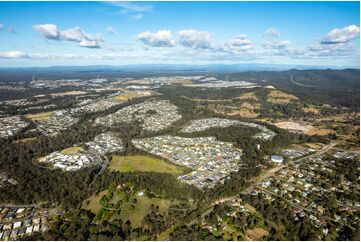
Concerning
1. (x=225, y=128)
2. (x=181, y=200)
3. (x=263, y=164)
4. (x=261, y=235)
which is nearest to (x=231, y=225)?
(x=261, y=235)

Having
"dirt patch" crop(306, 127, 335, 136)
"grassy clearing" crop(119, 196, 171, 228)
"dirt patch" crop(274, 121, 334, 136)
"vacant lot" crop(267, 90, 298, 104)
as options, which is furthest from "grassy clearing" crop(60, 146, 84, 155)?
"vacant lot" crop(267, 90, 298, 104)

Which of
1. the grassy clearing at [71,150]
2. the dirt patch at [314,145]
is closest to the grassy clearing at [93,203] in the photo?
the grassy clearing at [71,150]

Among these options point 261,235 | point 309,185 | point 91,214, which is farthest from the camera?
point 309,185

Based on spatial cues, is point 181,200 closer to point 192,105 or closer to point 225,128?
point 225,128

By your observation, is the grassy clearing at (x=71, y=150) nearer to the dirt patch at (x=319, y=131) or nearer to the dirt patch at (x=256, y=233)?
the dirt patch at (x=256, y=233)

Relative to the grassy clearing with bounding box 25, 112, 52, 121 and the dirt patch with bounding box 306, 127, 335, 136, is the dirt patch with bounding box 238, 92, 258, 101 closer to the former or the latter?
the dirt patch with bounding box 306, 127, 335, 136

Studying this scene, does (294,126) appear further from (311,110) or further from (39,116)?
(39,116)
